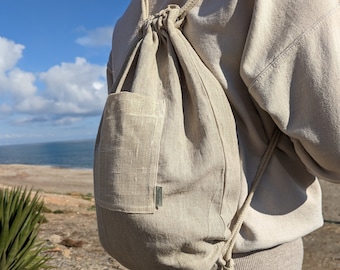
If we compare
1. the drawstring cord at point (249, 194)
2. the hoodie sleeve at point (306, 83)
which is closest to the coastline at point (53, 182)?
the drawstring cord at point (249, 194)

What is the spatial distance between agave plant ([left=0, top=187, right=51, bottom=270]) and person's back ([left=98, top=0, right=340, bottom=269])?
4.20 metres

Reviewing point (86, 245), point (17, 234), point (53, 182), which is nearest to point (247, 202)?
point (17, 234)

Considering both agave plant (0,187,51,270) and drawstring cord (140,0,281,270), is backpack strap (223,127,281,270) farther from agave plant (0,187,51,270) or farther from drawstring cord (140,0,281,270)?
agave plant (0,187,51,270)

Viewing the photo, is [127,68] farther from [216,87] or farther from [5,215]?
[5,215]

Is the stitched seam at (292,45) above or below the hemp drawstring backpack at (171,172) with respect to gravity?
above

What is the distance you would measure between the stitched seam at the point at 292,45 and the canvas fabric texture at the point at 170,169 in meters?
0.11

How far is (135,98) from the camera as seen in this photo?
1.07 m

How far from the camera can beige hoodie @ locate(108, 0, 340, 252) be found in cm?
101

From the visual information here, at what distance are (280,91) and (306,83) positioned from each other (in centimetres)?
6

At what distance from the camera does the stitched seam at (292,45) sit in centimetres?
101

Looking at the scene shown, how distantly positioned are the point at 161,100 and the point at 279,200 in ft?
1.29

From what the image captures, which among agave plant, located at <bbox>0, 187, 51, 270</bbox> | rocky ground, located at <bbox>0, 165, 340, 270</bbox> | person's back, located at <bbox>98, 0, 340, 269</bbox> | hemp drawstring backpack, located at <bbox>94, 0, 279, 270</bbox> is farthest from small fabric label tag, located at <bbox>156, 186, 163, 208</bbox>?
rocky ground, located at <bbox>0, 165, 340, 270</bbox>

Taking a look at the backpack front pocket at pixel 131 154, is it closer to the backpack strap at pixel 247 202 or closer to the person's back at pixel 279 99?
the person's back at pixel 279 99

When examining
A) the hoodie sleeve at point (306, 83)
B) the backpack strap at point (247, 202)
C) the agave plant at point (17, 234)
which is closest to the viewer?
the hoodie sleeve at point (306, 83)
